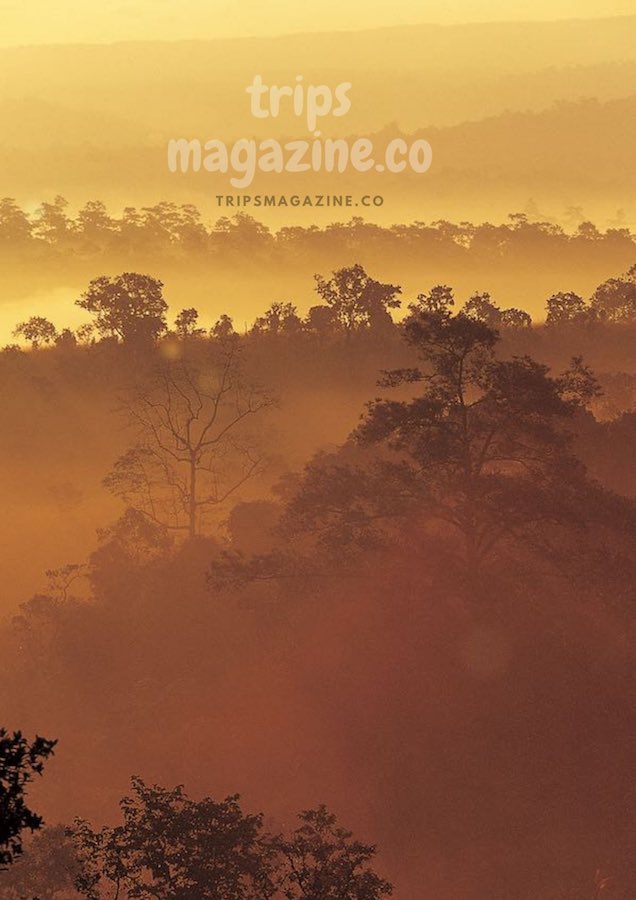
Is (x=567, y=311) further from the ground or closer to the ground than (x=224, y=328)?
closer to the ground

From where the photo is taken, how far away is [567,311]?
105062 mm

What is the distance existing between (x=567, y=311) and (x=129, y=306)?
31.5 metres

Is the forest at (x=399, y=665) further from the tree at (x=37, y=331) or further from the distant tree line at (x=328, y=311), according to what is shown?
the tree at (x=37, y=331)

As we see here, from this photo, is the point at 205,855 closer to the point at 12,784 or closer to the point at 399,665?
the point at 12,784

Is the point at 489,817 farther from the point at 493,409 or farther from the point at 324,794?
the point at 493,409

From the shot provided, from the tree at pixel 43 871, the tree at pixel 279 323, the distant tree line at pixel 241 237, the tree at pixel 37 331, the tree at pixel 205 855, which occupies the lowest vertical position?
the tree at pixel 205 855

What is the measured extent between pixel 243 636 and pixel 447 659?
9198 mm

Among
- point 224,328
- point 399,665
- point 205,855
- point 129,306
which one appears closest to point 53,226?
point 129,306

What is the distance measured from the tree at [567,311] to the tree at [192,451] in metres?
22.2

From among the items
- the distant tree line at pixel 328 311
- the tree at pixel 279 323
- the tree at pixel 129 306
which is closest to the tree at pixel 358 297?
the distant tree line at pixel 328 311

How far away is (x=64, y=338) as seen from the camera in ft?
357

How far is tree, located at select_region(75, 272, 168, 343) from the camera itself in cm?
10269

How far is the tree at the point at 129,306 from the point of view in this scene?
102688 millimetres

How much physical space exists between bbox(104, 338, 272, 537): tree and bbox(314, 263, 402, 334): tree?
8.27 metres
